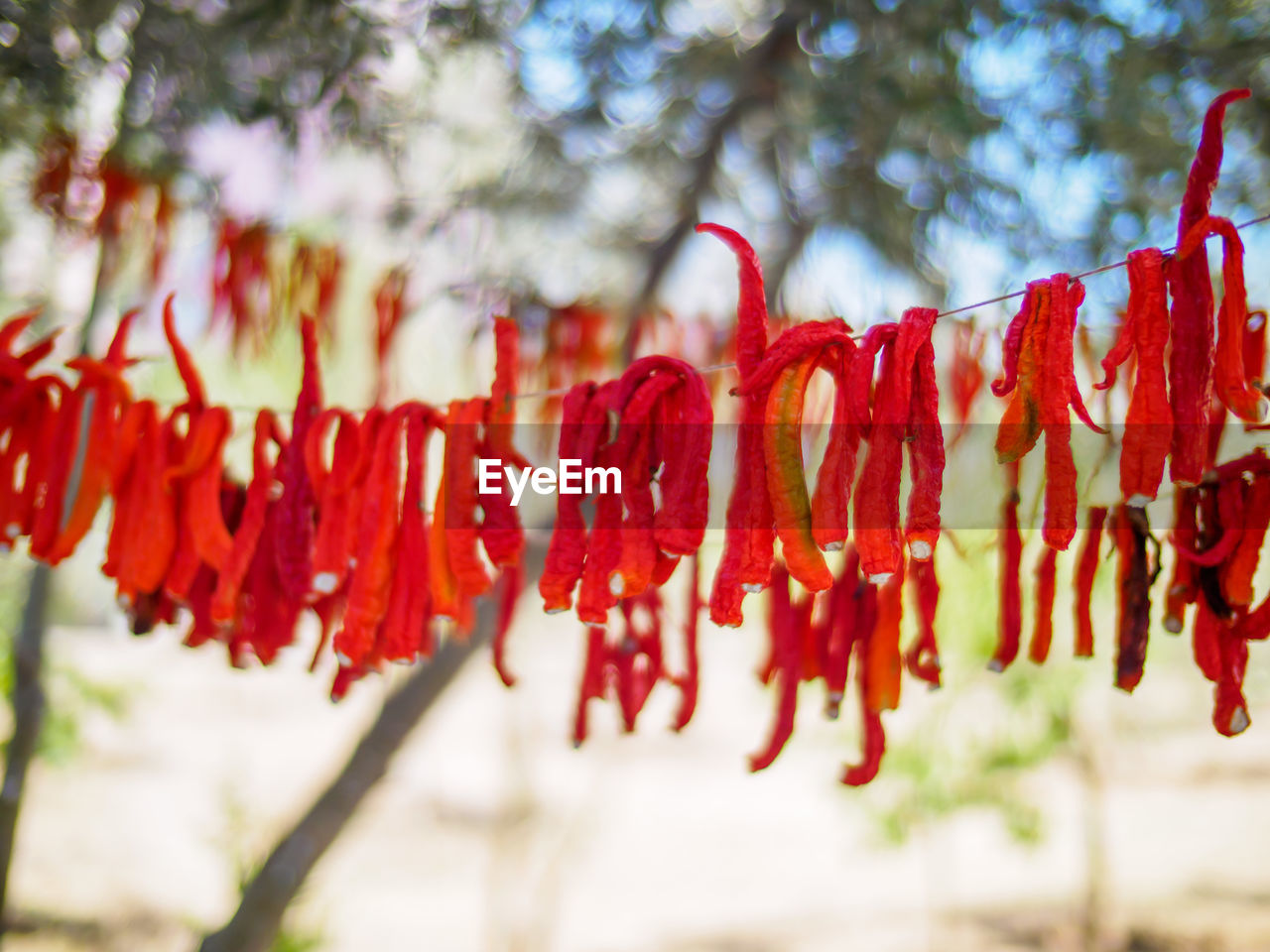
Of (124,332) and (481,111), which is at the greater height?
(481,111)

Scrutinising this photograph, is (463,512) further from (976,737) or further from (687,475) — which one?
(976,737)

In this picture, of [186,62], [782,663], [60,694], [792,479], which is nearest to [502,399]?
[792,479]

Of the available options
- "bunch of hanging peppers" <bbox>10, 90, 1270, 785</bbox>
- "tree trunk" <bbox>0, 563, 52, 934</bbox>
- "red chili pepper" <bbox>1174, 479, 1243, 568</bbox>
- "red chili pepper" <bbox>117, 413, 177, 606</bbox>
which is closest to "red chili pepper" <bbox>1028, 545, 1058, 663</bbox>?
"bunch of hanging peppers" <bbox>10, 90, 1270, 785</bbox>

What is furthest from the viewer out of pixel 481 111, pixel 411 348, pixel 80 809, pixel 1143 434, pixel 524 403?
pixel 80 809

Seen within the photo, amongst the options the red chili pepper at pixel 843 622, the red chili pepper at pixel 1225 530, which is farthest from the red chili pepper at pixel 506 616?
the red chili pepper at pixel 1225 530

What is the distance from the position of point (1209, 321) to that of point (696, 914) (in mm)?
8815

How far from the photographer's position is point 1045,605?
76.6 inches

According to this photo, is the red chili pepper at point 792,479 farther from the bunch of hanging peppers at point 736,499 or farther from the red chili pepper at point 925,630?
the red chili pepper at point 925,630

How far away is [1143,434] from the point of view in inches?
58.1

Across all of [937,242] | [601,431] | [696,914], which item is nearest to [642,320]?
[937,242]

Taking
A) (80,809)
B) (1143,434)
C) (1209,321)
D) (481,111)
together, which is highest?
(481,111)

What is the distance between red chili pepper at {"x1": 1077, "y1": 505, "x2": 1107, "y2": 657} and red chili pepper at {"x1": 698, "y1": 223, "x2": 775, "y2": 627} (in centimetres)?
74

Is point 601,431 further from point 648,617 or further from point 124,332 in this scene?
point 124,332

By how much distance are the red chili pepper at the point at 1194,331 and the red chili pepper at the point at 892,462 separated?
37cm
